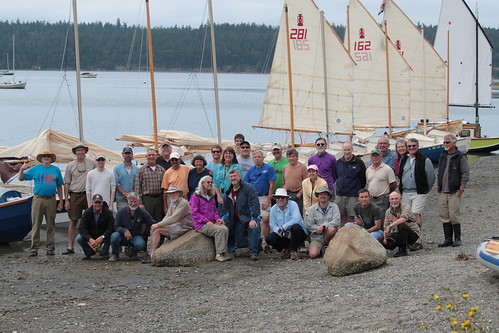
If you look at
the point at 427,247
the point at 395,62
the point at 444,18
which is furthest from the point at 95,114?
the point at 427,247

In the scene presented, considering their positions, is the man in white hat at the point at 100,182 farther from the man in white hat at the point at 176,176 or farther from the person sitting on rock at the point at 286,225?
the person sitting on rock at the point at 286,225

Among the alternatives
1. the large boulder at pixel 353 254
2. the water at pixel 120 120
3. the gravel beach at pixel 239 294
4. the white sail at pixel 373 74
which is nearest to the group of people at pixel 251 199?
the gravel beach at pixel 239 294

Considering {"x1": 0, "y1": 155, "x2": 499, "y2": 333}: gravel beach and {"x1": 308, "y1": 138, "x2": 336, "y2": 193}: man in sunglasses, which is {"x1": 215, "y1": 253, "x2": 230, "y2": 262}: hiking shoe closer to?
{"x1": 0, "y1": 155, "x2": 499, "y2": 333}: gravel beach

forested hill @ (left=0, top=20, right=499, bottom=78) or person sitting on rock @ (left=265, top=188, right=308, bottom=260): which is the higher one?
forested hill @ (left=0, top=20, right=499, bottom=78)

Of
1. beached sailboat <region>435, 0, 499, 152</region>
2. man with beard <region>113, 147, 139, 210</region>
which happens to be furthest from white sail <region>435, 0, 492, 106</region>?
man with beard <region>113, 147, 139, 210</region>

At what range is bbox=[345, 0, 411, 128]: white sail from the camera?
33.5 meters

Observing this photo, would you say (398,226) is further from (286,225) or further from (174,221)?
(174,221)

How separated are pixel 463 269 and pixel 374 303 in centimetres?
167

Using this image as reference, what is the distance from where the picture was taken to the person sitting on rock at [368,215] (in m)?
12.5

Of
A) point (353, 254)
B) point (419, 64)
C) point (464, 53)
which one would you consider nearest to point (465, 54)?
point (464, 53)

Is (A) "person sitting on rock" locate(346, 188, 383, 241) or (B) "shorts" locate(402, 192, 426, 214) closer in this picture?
(A) "person sitting on rock" locate(346, 188, 383, 241)

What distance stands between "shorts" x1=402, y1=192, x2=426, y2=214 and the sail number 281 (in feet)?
48.3

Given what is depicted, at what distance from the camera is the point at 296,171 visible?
45.2 feet

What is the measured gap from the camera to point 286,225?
1282 centimetres
